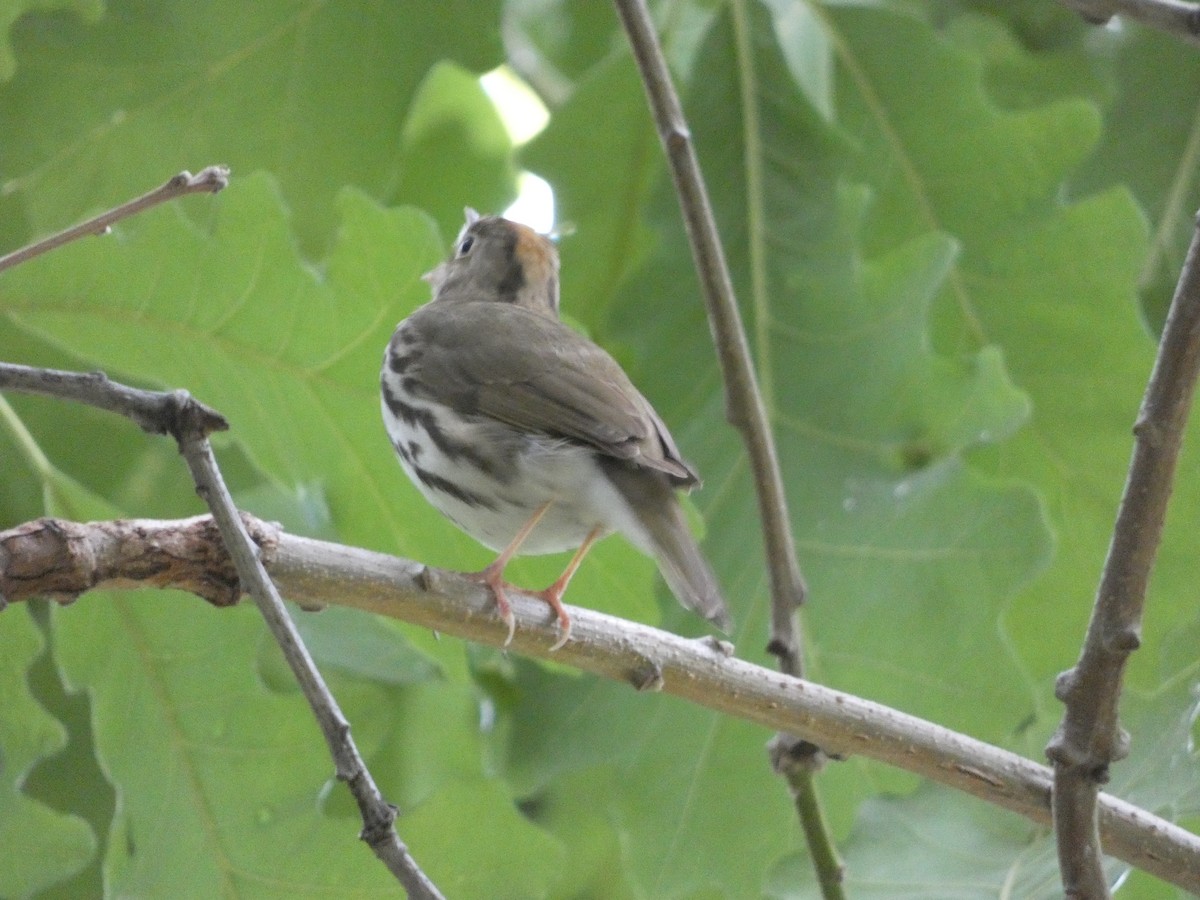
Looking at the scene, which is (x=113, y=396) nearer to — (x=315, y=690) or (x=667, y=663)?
(x=315, y=690)

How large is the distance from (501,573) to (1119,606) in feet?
3.30

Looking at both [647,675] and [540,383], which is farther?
[540,383]

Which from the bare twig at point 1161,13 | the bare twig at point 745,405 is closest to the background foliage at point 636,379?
the bare twig at point 745,405

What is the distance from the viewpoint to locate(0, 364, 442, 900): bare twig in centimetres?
145

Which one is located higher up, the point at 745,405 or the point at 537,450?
the point at 745,405

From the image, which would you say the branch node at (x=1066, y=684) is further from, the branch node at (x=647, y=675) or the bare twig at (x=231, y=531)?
the bare twig at (x=231, y=531)

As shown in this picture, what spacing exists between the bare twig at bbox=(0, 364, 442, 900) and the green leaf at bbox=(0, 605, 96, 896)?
4.43ft

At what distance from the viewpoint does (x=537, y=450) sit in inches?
107

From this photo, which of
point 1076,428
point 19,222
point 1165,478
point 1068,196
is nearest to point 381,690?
point 19,222

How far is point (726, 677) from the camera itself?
92.9 inches

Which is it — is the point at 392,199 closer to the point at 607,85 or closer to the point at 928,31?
the point at 607,85

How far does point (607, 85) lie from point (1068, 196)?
4.81ft

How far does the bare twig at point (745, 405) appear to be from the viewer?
2.64 meters

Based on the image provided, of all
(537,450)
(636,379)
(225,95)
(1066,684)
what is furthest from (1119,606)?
(225,95)
